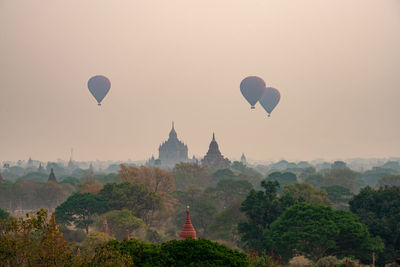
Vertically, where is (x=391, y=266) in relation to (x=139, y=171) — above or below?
below

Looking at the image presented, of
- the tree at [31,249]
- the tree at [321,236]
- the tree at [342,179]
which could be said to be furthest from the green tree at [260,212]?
the tree at [342,179]

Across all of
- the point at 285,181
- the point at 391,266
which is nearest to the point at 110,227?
the point at 391,266

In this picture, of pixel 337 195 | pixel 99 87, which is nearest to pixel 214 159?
pixel 99 87

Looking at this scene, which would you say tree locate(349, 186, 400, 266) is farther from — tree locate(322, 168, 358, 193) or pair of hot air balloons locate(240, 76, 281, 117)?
pair of hot air balloons locate(240, 76, 281, 117)

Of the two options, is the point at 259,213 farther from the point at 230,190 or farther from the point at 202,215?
the point at 230,190

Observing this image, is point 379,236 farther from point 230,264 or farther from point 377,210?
point 230,264

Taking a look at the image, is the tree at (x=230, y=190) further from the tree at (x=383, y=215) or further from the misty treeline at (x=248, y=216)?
the tree at (x=383, y=215)
